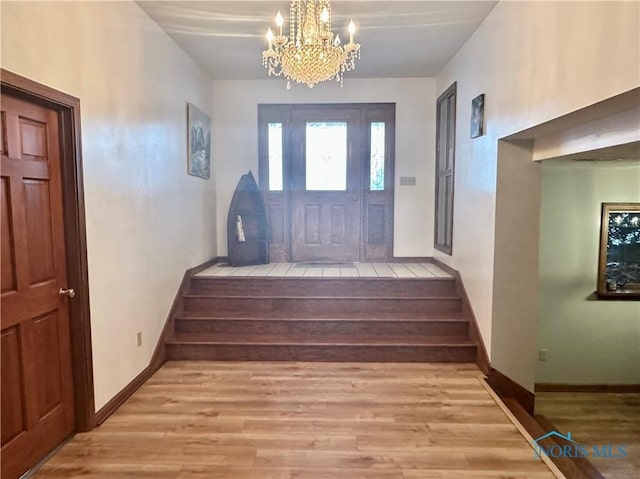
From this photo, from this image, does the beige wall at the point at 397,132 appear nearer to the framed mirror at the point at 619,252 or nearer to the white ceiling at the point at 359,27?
the white ceiling at the point at 359,27

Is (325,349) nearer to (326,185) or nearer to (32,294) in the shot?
(32,294)

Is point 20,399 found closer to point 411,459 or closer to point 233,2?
point 411,459

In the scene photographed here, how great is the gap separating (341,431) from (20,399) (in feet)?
5.95

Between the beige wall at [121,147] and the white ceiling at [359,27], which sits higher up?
the white ceiling at [359,27]

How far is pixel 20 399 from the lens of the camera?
6.79ft

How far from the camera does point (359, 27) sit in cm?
348

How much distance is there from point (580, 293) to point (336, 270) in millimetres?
2894

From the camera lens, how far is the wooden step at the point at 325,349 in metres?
3.61

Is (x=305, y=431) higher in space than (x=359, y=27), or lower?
lower

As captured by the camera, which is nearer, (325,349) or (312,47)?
(312,47)

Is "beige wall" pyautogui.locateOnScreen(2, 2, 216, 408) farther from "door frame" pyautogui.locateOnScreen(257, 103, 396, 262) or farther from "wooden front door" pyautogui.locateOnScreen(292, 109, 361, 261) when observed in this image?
"wooden front door" pyautogui.locateOnScreen(292, 109, 361, 261)

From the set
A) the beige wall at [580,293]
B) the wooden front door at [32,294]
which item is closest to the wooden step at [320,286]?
the beige wall at [580,293]

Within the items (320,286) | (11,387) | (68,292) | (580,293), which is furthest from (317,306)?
(580,293)

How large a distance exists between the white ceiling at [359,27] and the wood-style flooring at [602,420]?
3.76 meters
